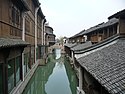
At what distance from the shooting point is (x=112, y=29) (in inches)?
739

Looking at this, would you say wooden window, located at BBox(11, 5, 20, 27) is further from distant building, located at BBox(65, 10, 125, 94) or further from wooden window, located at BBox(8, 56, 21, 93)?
distant building, located at BBox(65, 10, 125, 94)

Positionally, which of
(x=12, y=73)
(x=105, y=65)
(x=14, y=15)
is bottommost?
(x=12, y=73)

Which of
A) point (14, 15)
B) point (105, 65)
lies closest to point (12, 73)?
point (14, 15)

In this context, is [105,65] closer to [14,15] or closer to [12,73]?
[12,73]

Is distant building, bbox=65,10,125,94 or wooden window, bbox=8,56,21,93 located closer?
distant building, bbox=65,10,125,94

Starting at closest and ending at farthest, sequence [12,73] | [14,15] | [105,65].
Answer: [105,65] < [12,73] < [14,15]

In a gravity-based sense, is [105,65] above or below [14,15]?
below

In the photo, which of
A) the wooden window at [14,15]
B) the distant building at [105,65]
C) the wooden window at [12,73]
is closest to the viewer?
the distant building at [105,65]

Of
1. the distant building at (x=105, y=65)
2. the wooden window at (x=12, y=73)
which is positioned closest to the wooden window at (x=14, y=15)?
the wooden window at (x=12, y=73)

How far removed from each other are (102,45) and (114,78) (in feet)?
19.2

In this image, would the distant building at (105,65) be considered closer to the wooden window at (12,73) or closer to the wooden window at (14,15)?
the wooden window at (12,73)

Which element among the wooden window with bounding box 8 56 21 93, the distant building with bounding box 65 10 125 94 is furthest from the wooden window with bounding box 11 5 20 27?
the distant building with bounding box 65 10 125 94

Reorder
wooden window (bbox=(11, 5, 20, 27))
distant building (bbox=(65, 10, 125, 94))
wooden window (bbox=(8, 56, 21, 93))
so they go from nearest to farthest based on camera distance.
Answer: distant building (bbox=(65, 10, 125, 94)) < wooden window (bbox=(8, 56, 21, 93)) < wooden window (bbox=(11, 5, 20, 27))

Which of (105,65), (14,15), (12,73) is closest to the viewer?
(105,65)
